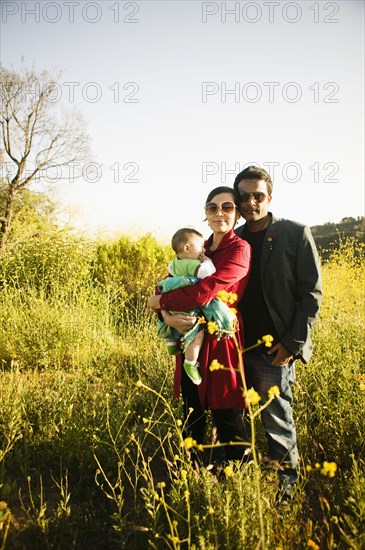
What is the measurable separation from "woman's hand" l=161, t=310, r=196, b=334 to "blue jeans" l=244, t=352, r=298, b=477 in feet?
1.58

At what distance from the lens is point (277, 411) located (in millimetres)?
2445

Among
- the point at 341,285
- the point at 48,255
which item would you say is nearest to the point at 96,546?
the point at 48,255

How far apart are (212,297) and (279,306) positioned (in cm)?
44

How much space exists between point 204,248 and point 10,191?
12.0 m

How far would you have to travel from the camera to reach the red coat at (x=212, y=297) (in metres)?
2.29

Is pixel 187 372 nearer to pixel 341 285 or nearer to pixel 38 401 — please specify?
pixel 38 401

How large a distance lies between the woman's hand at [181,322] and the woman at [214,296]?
0.8 inches

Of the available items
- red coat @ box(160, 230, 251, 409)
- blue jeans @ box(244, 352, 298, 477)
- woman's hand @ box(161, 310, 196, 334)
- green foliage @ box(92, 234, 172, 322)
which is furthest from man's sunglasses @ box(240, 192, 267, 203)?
green foliage @ box(92, 234, 172, 322)

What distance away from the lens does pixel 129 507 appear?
2438mm

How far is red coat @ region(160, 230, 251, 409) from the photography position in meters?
2.29

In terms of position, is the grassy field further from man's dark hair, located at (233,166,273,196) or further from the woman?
man's dark hair, located at (233,166,273,196)

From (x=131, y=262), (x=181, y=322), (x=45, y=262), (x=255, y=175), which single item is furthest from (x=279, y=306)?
(x=131, y=262)

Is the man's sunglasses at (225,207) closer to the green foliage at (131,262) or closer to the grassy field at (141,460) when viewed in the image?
the grassy field at (141,460)

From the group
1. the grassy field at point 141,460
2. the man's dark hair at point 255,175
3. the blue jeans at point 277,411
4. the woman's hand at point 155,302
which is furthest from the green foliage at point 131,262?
the blue jeans at point 277,411
